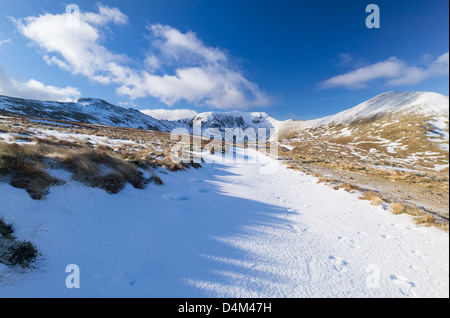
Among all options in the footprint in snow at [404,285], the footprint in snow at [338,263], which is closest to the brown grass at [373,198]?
the footprint in snow at [404,285]

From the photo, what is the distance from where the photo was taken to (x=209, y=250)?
394 cm

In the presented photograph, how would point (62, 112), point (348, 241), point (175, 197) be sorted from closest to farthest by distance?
point (348, 241) < point (175, 197) < point (62, 112)

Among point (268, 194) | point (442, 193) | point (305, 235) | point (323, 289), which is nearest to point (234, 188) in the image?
point (268, 194)

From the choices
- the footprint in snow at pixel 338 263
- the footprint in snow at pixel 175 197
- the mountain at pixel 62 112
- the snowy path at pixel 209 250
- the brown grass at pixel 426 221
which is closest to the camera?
the snowy path at pixel 209 250

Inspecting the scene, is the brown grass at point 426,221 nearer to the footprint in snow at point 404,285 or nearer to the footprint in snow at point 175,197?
the footprint in snow at point 404,285

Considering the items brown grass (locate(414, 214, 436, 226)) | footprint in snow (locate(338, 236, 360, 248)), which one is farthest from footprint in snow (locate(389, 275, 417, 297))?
brown grass (locate(414, 214, 436, 226))

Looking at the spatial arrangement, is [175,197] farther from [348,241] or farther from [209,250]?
[348,241]

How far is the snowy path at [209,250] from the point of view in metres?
2.93

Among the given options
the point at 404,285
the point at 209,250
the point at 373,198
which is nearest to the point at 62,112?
the point at 209,250

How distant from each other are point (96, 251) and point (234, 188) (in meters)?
7.17

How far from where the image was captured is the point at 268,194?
912 cm

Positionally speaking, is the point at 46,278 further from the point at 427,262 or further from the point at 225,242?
the point at 427,262

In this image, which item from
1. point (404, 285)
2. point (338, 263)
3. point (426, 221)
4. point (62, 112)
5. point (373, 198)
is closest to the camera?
point (404, 285)

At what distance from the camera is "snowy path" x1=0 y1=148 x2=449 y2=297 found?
2930 mm
